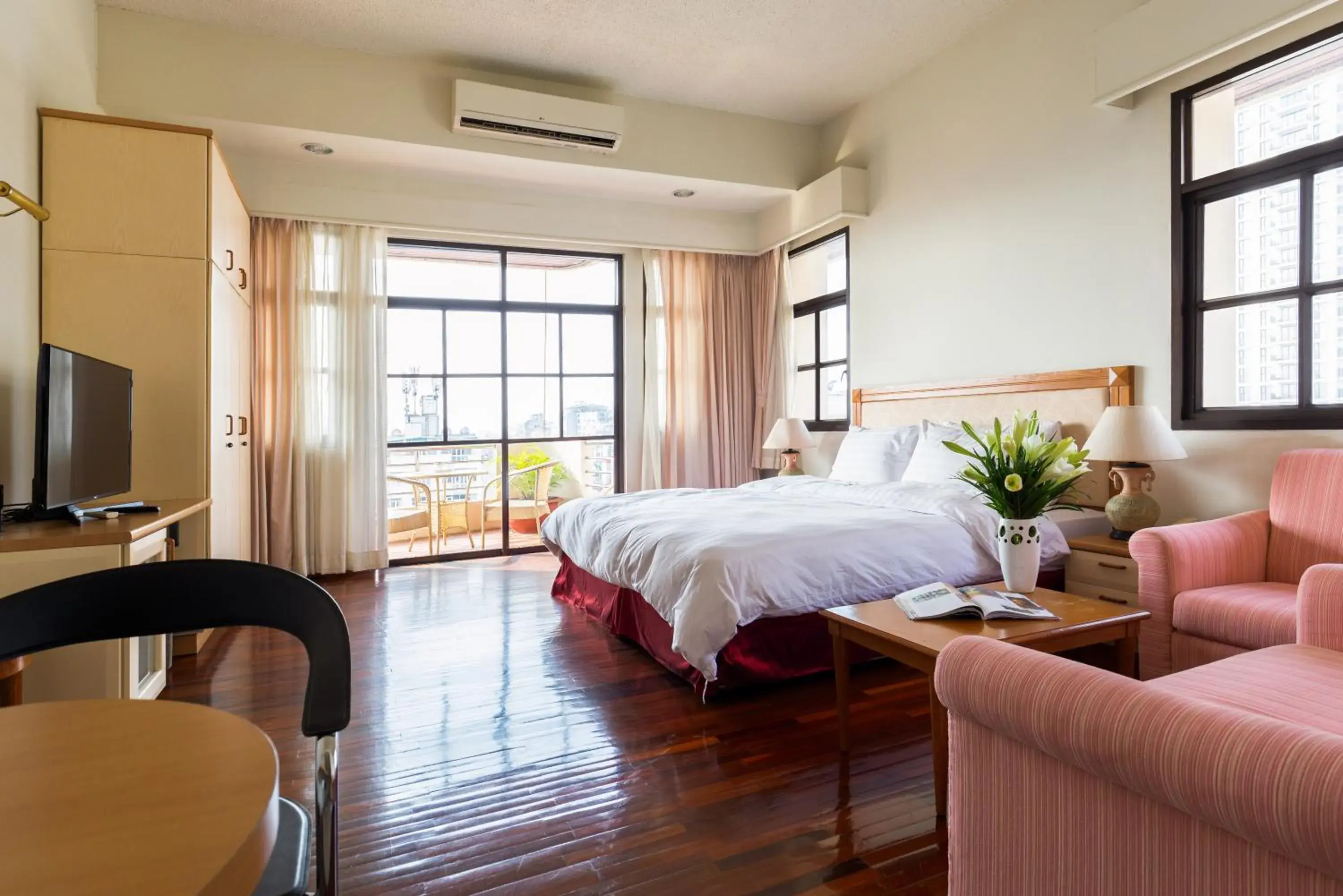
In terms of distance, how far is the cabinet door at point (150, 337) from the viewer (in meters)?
3.21

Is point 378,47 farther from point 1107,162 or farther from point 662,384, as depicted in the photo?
point 1107,162

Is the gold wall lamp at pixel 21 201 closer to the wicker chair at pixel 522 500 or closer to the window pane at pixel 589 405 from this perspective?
the wicker chair at pixel 522 500

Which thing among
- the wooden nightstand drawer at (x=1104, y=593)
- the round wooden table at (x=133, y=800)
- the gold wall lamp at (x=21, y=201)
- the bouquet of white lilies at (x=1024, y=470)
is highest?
the gold wall lamp at (x=21, y=201)

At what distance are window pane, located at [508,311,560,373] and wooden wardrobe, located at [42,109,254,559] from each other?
2.49 m

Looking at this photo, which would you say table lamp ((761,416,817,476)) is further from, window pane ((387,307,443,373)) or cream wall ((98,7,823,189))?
window pane ((387,307,443,373))

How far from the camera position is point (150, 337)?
11.0 ft

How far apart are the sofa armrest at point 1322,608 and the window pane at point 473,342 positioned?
199 inches

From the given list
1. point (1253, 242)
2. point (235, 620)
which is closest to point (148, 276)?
point (235, 620)

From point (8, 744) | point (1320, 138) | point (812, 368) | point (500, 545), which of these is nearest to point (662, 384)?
point (812, 368)

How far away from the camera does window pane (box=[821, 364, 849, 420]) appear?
5617 millimetres

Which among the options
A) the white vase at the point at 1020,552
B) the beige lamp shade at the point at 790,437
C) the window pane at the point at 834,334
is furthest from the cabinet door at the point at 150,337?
the window pane at the point at 834,334

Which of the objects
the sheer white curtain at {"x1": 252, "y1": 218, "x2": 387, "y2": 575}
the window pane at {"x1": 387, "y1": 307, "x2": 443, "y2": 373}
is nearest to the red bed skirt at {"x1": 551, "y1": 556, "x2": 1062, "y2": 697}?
the sheer white curtain at {"x1": 252, "y1": 218, "x2": 387, "y2": 575}

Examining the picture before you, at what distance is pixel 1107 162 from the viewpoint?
3.60 meters

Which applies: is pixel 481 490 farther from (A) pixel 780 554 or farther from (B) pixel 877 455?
(A) pixel 780 554
